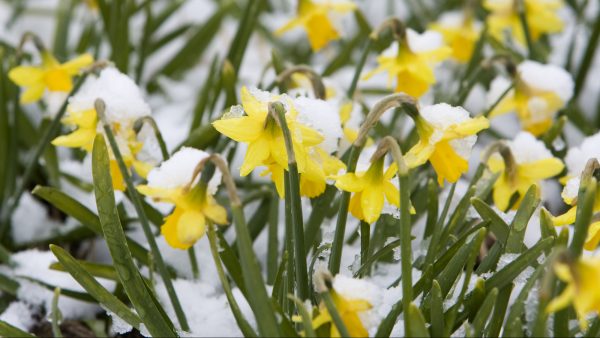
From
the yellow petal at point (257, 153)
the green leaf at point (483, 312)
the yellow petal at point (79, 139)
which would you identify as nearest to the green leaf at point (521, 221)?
the green leaf at point (483, 312)

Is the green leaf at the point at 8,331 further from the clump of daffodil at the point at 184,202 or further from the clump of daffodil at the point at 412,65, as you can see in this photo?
the clump of daffodil at the point at 412,65

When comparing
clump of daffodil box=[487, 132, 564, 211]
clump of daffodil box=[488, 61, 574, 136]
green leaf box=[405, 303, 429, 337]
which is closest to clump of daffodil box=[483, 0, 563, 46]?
clump of daffodil box=[488, 61, 574, 136]

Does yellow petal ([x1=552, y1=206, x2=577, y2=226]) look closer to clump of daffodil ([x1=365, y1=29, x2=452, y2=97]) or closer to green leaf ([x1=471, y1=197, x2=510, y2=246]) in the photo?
green leaf ([x1=471, y1=197, x2=510, y2=246])

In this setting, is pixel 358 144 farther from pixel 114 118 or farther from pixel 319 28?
pixel 319 28

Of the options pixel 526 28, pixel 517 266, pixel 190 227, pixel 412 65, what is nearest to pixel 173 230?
pixel 190 227

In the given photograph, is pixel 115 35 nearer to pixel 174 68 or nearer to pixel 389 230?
pixel 174 68
